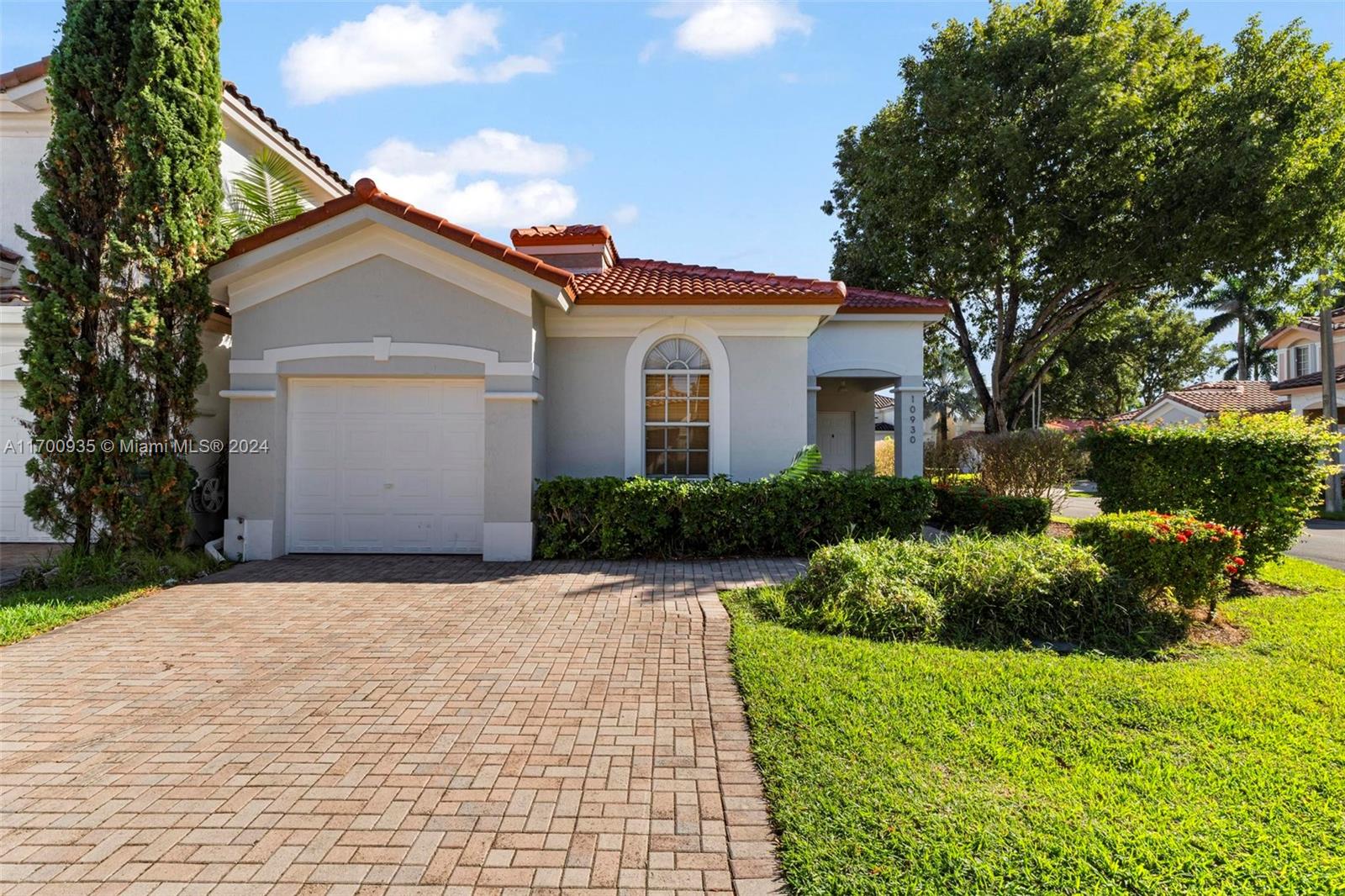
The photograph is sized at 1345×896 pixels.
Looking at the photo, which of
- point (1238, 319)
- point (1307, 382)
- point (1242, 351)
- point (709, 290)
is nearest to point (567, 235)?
point (709, 290)

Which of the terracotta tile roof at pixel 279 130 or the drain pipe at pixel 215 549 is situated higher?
the terracotta tile roof at pixel 279 130

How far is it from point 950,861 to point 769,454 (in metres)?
8.23

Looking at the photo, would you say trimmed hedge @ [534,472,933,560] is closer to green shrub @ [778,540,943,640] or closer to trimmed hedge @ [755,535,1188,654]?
green shrub @ [778,540,943,640]

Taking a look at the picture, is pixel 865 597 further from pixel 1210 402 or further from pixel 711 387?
pixel 1210 402

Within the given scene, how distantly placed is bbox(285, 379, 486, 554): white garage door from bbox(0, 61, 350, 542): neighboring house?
143cm

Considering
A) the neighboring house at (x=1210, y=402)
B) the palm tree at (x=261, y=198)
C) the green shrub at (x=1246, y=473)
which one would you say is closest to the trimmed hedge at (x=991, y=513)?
the green shrub at (x=1246, y=473)

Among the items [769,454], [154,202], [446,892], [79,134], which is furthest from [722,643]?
[79,134]

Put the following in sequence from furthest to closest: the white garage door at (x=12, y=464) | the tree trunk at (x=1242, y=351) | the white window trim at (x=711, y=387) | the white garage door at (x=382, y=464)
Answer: the tree trunk at (x=1242, y=351), the white window trim at (x=711, y=387), the white garage door at (x=12, y=464), the white garage door at (x=382, y=464)

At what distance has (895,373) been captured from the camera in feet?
43.4

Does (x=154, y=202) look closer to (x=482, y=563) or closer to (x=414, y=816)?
(x=482, y=563)

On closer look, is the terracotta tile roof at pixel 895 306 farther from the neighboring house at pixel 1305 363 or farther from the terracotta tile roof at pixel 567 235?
the neighboring house at pixel 1305 363

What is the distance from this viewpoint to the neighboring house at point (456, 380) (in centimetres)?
930

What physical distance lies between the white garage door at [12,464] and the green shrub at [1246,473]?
15.3 meters

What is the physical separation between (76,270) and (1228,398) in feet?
146
